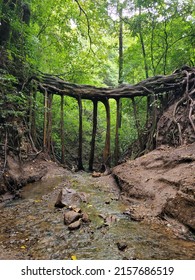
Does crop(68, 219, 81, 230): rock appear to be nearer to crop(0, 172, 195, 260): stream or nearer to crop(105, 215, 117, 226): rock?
crop(0, 172, 195, 260): stream

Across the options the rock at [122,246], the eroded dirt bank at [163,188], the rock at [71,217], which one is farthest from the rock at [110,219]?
the rock at [122,246]

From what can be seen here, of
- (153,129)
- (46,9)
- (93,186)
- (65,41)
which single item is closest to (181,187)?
(93,186)

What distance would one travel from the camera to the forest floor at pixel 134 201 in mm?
2881

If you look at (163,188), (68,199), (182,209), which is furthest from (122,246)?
(68,199)

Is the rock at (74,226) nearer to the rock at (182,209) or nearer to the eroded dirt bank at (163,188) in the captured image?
the eroded dirt bank at (163,188)

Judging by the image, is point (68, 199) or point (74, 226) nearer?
point (74, 226)

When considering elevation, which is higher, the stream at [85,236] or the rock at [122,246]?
the rock at [122,246]

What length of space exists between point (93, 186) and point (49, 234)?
3025 mm

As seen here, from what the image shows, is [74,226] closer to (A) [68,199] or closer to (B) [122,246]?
(B) [122,246]

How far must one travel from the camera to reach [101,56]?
10461mm

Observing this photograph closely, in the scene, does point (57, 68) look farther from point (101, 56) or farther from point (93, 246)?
point (93, 246)

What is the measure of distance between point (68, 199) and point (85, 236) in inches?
55.0

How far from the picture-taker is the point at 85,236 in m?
2.86

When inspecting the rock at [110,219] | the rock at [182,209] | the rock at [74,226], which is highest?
the rock at [182,209]
